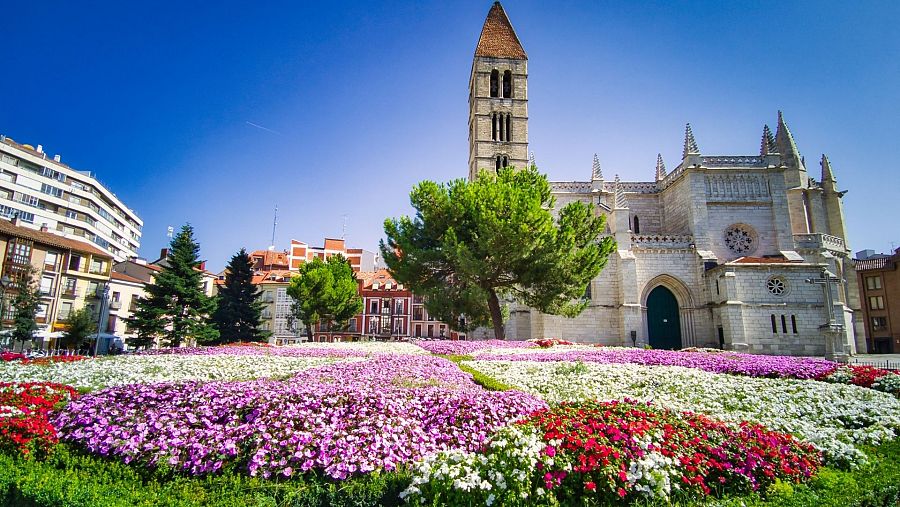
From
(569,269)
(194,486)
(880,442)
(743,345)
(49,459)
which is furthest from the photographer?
(743,345)

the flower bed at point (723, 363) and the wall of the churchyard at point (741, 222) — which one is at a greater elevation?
the wall of the churchyard at point (741, 222)

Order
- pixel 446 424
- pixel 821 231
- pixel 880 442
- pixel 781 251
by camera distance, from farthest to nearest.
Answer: pixel 821 231
pixel 781 251
pixel 880 442
pixel 446 424

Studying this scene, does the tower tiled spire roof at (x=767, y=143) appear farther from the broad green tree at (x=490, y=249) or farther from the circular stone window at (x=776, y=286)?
the broad green tree at (x=490, y=249)

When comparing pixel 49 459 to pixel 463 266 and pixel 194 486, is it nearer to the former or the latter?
pixel 194 486

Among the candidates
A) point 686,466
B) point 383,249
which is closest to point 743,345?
point 383,249

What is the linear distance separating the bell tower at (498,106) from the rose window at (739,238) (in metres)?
15.6

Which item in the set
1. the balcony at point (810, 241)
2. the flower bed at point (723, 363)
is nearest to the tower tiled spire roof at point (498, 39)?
the balcony at point (810, 241)

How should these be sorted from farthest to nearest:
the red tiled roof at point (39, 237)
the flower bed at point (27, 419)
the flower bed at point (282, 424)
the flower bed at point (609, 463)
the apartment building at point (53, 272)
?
the red tiled roof at point (39, 237) < the apartment building at point (53, 272) < the flower bed at point (27, 419) < the flower bed at point (282, 424) < the flower bed at point (609, 463)

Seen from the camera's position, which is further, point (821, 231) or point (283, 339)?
point (283, 339)

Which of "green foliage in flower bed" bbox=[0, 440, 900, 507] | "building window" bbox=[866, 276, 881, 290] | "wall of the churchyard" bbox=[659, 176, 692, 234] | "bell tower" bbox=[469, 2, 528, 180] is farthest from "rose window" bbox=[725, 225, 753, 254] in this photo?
"green foliage in flower bed" bbox=[0, 440, 900, 507]

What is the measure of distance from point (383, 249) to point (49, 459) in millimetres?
21367

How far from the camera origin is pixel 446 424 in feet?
19.5

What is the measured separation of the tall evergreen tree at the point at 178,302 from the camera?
26453mm

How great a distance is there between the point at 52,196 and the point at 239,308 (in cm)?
2895
